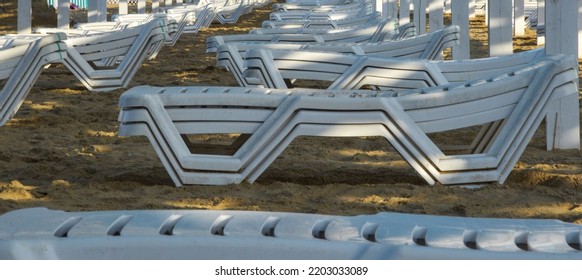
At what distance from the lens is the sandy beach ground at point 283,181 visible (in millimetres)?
4383

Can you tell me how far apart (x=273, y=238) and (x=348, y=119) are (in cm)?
274

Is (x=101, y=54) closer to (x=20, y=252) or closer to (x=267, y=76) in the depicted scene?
(x=267, y=76)

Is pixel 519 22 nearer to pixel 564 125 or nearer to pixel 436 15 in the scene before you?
pixel 436 15

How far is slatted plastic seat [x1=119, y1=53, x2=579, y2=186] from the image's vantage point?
463cm

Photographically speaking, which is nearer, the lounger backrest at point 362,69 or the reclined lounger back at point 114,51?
the lounger backrest at point 362,69

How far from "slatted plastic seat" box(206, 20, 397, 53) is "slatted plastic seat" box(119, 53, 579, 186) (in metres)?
4.01

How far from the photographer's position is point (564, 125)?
5.90 meters

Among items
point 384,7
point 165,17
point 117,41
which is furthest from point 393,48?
point 384,7

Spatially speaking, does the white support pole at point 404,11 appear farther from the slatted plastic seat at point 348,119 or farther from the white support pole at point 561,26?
the slatted plastic seat at point 348,119

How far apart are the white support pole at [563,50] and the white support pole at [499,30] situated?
1.07m

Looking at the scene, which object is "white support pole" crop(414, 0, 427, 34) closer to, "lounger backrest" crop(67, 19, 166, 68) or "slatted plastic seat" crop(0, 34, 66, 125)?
"lounger backrest" crop(67, 19, 166, 68)

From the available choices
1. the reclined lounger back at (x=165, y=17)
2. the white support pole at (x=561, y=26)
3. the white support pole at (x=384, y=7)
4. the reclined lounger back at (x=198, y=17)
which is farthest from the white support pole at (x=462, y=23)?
the reclined lounger back at (x=198, y=17)

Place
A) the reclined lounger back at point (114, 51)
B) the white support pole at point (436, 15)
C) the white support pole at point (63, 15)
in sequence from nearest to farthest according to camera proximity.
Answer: the reclined lounger back at point (114, 51), the white support pole at point (436, 15), the white support pole at point (63, 15)

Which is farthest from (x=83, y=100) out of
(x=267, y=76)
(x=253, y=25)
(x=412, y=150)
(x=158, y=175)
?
(x=253, y=25)
